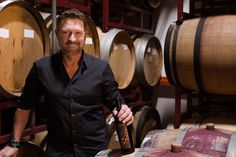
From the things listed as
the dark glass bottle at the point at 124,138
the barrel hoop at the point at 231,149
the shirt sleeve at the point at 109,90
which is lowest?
the barrel hoop at the point at 231,149

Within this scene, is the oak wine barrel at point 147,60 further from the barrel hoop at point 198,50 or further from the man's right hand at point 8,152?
the man's right hand at point 8,152

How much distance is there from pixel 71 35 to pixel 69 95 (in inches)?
14.8

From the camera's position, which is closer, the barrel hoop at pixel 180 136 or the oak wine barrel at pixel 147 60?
the barrel hoop at pixel 180 136

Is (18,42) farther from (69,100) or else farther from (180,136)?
(180,136)

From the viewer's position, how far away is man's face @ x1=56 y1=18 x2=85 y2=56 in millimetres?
2024

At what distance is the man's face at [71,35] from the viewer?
202 cm

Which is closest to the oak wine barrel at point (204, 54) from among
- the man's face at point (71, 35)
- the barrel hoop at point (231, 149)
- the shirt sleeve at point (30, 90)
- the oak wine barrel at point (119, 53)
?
the oak wine barrel at point (119, 53)

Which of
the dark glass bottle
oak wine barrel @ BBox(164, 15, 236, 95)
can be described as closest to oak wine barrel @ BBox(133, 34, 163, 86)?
oak wine barrel @ BBox(164, 15, 236, 95)

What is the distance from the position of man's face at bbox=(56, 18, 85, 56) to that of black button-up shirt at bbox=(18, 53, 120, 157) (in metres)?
0.14

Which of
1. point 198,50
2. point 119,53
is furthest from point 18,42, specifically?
point 198,50

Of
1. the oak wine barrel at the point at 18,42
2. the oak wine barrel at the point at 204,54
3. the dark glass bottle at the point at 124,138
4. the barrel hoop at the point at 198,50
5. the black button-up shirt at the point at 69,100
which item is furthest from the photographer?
the barrel hoop at the point at 198,50

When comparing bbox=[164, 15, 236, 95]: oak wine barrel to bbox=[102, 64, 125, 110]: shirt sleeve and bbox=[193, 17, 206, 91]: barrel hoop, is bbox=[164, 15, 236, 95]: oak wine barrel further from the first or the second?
bbox=[102, 64, 125, 110]: shirt sleeve

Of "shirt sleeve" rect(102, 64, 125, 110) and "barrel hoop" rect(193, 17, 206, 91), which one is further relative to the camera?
"barrel hoop" rect(193, 17, 206, 91)

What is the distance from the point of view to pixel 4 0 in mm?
2270
